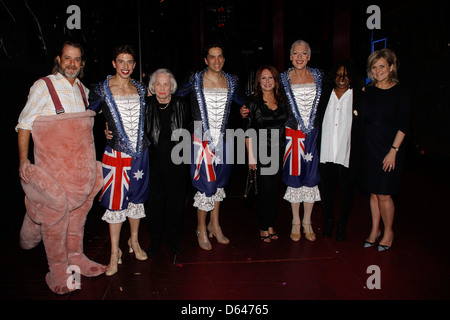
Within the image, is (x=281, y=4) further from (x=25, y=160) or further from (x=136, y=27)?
(x=25, y=160)

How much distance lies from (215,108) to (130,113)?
2.31 feet

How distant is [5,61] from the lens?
3201 mm

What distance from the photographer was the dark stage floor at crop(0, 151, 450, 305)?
242 centimetres

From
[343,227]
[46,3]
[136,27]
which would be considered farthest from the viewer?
[136,27]

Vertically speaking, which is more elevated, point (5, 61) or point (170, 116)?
point (5, 61)

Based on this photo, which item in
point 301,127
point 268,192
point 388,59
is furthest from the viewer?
point 268,192

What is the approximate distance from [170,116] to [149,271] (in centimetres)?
121

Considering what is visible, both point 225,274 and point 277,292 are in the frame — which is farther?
point 225,274

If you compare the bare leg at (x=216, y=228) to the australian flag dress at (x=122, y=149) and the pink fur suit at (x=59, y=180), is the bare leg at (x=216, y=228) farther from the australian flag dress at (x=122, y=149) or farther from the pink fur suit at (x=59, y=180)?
the pink fur suit at (x=59, y=180)

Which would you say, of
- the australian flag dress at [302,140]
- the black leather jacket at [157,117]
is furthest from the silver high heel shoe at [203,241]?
the black leather jacket at [157,117]

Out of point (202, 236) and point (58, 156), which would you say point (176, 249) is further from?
point (58, 156)

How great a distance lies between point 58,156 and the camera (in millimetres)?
2396

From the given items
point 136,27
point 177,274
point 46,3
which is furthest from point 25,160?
point 136,27

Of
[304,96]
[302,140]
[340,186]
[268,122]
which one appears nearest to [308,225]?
[340,186]
